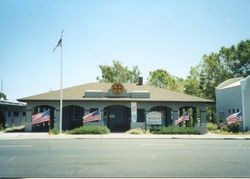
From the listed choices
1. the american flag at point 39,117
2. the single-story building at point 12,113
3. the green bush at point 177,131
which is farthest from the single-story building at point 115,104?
the single-story building at point 12,113

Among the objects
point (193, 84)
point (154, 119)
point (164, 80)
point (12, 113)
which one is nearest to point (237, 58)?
Result: point (193, 84)

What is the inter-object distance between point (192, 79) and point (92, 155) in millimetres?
48120

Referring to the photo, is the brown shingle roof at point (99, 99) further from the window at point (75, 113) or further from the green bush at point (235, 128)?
the green bush at point (235, 128)

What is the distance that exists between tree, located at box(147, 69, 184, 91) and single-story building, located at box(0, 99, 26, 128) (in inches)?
1083

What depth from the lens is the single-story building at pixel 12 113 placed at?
41925mm

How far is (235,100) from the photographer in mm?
A: 38125

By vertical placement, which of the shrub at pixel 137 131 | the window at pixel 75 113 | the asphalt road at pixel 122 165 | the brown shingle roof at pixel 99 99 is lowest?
the asphalt road at pixel 122 165

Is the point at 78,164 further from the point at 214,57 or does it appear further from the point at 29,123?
the point at 214,57

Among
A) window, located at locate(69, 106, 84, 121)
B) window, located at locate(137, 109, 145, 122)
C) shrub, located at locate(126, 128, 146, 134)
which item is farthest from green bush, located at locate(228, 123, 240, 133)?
window, located at locate(69, 106, 84, 121)

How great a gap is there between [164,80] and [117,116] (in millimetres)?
33050

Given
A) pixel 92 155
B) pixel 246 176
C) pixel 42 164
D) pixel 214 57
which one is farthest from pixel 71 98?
pixel 214 57

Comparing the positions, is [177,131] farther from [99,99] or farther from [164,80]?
[164,80]

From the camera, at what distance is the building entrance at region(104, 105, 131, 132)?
37.4 meters

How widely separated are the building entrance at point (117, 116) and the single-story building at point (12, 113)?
12.6 meters
